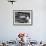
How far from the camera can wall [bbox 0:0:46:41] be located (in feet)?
17.0

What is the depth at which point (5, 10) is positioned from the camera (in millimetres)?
5215

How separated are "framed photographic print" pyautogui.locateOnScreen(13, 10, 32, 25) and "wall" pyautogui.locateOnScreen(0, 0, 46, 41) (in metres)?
0.14

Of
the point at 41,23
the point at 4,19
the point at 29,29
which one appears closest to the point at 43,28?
the point at 41,23

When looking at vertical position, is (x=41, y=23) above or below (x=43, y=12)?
below

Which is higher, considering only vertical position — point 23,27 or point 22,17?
point 22,17

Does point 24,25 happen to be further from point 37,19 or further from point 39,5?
point 39,5

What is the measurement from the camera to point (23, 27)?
205 inches

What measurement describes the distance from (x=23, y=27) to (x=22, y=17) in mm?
399

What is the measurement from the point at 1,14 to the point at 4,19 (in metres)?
0.23

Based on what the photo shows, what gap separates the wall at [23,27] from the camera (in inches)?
204

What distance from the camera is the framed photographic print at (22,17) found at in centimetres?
519

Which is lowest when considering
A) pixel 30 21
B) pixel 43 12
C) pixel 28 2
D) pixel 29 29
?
pixel 29 29

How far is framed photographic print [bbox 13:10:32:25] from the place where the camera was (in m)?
5.19

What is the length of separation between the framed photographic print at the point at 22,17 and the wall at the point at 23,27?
14 cm
